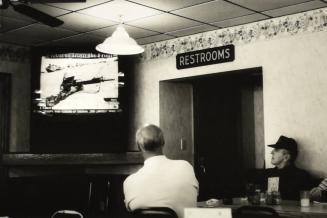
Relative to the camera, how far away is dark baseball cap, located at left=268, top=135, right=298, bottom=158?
527cm

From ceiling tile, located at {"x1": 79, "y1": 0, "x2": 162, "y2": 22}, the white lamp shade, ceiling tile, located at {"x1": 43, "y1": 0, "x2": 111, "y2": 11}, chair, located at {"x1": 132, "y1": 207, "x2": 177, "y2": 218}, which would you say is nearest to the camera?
chair, located at {"x1": 132, "y1": 207, "x2": 177, "y2": 218}

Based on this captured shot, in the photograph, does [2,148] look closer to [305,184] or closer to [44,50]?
[44,50]

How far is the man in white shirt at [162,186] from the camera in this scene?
293 cm

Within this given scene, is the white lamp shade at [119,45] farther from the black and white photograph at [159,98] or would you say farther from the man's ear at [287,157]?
the man's ear at [287,157]

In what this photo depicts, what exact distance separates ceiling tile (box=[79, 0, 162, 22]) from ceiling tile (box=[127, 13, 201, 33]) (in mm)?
170

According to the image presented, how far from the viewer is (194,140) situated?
7.21 metres

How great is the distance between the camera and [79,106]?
6574 millimetres

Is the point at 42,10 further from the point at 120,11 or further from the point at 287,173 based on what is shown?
the point at 287,173

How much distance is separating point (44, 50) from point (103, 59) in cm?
83

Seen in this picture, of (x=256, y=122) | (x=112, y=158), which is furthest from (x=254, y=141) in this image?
(x=112, y=158)

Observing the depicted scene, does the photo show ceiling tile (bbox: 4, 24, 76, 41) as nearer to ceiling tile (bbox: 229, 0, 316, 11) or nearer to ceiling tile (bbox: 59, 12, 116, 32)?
ceiling tile (bbox: 59, 12, 116, 32)

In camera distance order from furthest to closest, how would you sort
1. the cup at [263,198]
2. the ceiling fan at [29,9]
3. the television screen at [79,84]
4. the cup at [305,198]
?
the television screen at [79,84] < the cup at [263,198] < the cup at [305,198] < the ceiling fan at [29,9]

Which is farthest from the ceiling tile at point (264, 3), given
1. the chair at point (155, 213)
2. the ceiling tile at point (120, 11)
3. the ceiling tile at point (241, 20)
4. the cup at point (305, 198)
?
→ the chair at point (155, 213)

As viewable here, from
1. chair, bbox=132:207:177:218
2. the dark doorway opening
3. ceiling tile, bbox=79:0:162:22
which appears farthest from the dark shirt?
chair, bbox=132:207:177:218
